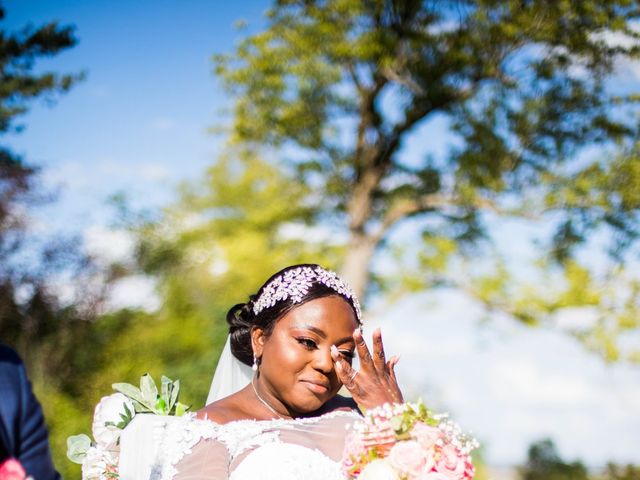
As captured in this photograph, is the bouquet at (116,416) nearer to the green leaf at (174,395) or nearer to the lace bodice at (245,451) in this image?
the green leaf at (174,395)

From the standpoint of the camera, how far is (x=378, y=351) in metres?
3.22

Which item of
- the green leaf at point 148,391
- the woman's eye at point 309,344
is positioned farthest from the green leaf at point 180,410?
the woman's eye at point 309,344

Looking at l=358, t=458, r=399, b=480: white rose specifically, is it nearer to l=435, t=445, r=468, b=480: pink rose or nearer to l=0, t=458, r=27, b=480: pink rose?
l=435, t=445, r=468, b=480: pink rose

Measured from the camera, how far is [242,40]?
1482 cm

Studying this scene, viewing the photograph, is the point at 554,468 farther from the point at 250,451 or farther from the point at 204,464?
the point at 204,464

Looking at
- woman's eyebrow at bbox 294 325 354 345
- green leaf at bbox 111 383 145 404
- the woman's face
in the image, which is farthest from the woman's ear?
green leaf at bbox 111 383 145 404

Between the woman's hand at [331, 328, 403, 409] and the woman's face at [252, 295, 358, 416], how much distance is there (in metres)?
0.11

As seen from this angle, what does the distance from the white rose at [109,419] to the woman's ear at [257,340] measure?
0.61 m

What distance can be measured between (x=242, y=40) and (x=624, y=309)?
8.66 meters

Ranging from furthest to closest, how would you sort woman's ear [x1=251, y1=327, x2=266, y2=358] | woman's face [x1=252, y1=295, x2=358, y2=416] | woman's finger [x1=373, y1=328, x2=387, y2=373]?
woman's ear [x1=251, y1=327, x2=266, y2=358], woman's face [x1=252, y1=295, x2=358, y2=416], woman's finger [x1=373, y1=328, x2=387, y2=373]

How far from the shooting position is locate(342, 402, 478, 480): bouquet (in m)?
2.82

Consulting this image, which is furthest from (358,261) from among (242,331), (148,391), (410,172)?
(148,391)

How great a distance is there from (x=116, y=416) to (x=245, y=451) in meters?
0.69

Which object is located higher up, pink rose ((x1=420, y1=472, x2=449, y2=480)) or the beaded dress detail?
the beaded dress detail
